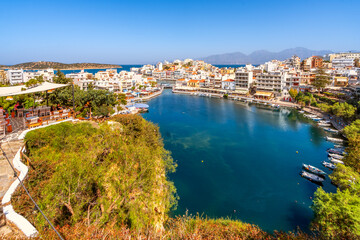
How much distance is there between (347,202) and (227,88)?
33.5 meters

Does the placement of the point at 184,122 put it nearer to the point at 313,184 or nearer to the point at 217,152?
the point at 217,152

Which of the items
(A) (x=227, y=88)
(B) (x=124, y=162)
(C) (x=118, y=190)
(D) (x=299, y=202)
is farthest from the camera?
(A) (x=227, y=88)

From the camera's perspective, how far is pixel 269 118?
23.5 metres

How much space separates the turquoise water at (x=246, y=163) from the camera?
9170mm

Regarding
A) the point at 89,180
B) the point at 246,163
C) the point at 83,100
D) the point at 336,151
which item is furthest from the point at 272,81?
the point at 89,180

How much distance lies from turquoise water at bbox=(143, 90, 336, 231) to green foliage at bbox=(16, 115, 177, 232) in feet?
11.0

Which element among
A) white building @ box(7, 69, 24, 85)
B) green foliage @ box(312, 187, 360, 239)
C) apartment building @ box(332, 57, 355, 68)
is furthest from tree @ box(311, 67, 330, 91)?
white building @ box(7, 69, 24, 85)

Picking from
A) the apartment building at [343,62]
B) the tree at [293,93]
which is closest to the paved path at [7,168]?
the tree at [293,93]

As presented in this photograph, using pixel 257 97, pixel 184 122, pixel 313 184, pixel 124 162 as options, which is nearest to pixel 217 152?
pixel 313 184

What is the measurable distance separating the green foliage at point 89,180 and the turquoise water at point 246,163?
3.34 metres

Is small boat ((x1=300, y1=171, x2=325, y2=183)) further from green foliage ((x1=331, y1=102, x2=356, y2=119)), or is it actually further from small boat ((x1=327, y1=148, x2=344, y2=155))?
green foliage ((x1=331, y1=102, x2=356, y2=119))

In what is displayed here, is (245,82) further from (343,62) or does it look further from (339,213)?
(339,213)

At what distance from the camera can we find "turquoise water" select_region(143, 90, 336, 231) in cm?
917

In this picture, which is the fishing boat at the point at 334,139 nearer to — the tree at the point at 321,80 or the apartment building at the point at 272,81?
the tree at the point at 321,80
